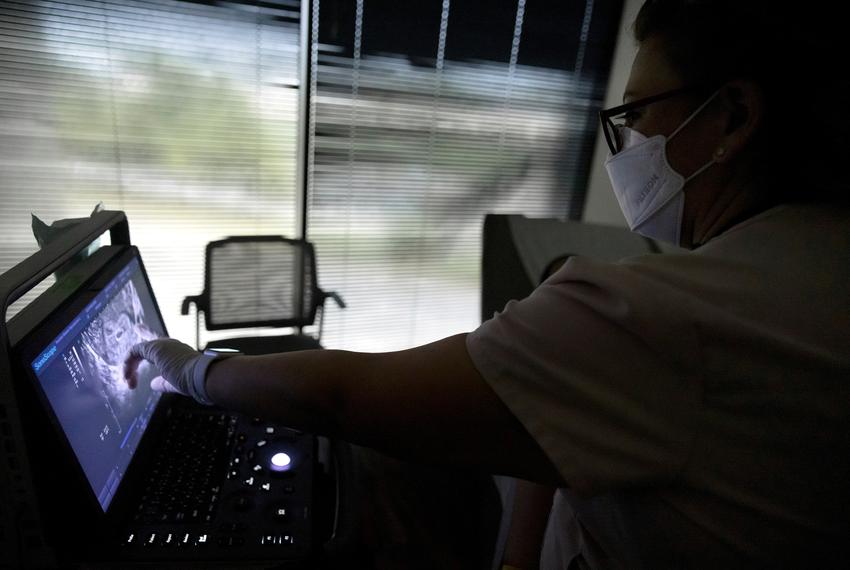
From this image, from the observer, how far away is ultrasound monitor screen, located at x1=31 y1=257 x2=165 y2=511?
72cm

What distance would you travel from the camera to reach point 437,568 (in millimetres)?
1847

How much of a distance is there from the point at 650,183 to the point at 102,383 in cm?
95

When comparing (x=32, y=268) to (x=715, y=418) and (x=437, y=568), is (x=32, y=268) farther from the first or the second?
(x=437, y=568)

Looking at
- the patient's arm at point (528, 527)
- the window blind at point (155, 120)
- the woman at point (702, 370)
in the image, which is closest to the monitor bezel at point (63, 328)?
the woman at point (702, 370)

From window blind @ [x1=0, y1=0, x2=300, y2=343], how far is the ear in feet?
7.29

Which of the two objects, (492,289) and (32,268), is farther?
(492,289)

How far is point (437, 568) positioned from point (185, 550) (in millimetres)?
1327

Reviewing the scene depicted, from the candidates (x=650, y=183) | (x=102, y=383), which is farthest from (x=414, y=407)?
(x=102, y=383)

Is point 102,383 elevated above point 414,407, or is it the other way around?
point 414,407

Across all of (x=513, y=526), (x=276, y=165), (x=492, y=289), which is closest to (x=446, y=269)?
Answer: (x=492, y=289)

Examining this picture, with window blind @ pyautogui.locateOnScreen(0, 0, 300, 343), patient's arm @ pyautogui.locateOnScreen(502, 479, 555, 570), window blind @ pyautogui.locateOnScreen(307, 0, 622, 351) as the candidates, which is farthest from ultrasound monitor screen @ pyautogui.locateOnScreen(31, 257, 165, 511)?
window blind @ pyautogui.locateOnScreen(307, 0, 622, 351)

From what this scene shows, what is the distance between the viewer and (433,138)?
9.11 feet

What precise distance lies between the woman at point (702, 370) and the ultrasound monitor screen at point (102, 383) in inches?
14.4

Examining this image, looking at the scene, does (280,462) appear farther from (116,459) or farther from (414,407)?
(414,407)
